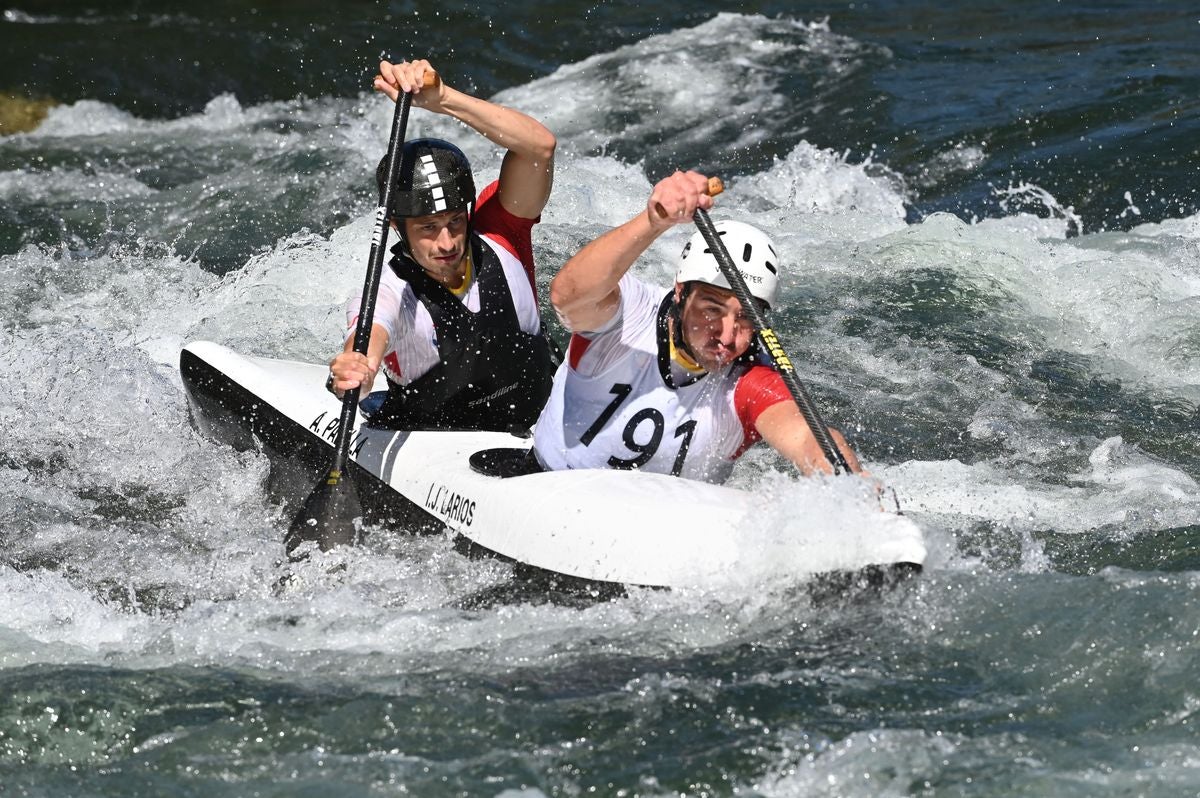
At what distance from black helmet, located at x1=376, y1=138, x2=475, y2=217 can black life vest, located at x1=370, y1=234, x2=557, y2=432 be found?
0.83 ft

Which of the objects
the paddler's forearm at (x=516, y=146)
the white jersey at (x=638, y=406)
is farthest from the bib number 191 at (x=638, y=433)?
the paddler's forearm at (x=516, y=146)

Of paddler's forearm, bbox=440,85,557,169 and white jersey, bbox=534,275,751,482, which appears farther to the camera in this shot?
paddler's forearm, bbox=440,85,557,169

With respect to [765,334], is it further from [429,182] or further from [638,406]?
[429,182]

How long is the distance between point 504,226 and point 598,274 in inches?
54.9

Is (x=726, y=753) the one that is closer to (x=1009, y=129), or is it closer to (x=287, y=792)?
(x=287, y=792)

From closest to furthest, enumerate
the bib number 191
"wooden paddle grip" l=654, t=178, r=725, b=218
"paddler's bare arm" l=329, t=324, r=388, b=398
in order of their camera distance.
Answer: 1. "wooden paddle grip" l=654, t=178, r=725, b=218
2. the bib number 191
3. "paddler's bare arm" l=329, t=324, r=388, b=398

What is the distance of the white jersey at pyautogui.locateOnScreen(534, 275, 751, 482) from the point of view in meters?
4.82

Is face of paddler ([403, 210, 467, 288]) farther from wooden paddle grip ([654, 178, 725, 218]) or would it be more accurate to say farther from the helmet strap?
wooden paddle grip ([654, 178, 725, 218])

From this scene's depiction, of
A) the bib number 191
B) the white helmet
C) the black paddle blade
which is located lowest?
the black paddle blade

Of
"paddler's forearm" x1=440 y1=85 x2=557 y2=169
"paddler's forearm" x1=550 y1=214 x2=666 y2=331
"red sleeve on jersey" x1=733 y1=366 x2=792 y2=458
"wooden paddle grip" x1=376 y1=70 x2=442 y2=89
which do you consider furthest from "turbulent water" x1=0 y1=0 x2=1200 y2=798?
"wooden paddle grip" x1=376 y1=70 x2=442 y2=89

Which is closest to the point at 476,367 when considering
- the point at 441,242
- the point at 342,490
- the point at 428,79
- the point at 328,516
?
the point at 441,242

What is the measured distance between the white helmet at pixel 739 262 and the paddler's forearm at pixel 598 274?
0.75ft

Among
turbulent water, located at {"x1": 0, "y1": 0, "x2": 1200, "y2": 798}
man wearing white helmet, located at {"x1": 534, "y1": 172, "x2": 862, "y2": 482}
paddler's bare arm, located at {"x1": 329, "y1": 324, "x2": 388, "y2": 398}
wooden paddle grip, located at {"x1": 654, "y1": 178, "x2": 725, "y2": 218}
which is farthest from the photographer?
paddler's bare arm, located at {"x1": 329, "y1": 324, "x2": 388, "y2": 398}

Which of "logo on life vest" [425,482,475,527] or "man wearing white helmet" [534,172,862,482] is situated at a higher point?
"man wearing white helmet" [534,172,862,482]
